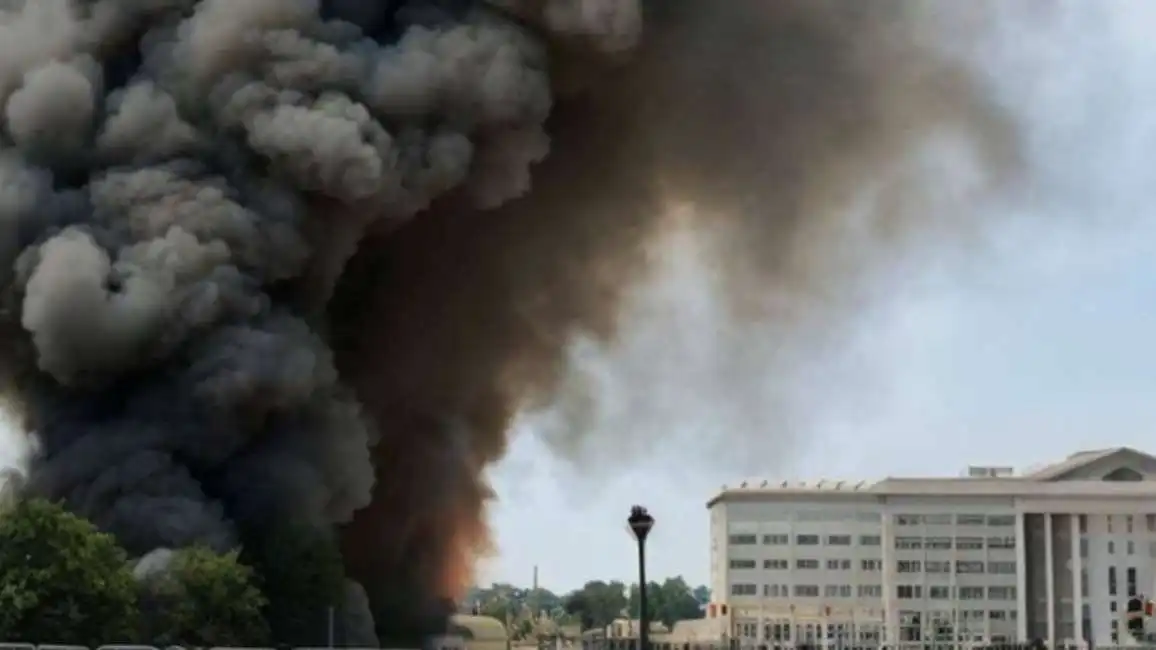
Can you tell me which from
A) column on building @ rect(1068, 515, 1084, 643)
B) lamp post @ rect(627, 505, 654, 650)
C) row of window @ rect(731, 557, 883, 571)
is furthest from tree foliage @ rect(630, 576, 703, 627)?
lamp post @ rect(627, 505, 654, 650)

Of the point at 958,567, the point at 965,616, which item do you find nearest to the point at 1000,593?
the point at 965,616

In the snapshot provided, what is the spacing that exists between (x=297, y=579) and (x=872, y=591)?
71.6 m

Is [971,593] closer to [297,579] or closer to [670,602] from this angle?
[670,602]

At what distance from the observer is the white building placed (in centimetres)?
9588

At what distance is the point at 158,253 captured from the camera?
3516 cm

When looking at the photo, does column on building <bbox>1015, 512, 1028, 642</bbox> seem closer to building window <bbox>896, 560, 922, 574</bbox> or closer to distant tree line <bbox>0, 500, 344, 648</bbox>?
building window <bbox>896, 560, 922, 574</bbox>

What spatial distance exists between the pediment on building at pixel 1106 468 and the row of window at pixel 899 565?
218 inches

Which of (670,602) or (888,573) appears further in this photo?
(670,602)

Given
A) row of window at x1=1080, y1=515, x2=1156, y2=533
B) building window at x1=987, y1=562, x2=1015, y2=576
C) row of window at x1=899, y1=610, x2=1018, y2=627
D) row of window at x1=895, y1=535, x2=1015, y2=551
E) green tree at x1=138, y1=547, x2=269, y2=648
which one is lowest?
green tree at x1=138, y1=547, x2=269, y2=648

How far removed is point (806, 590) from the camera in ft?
341

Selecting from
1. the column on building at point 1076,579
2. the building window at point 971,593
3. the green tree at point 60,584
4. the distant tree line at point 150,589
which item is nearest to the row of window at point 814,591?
the building window at point 971,593

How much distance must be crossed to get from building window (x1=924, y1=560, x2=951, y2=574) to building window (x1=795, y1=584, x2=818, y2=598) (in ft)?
22.3

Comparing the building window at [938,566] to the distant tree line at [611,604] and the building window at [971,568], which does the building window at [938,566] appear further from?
the distant tree line at [611,604]

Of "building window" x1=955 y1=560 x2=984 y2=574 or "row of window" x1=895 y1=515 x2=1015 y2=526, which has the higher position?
"row of window" x1=895 y1=515 x2=1015 y2=526
